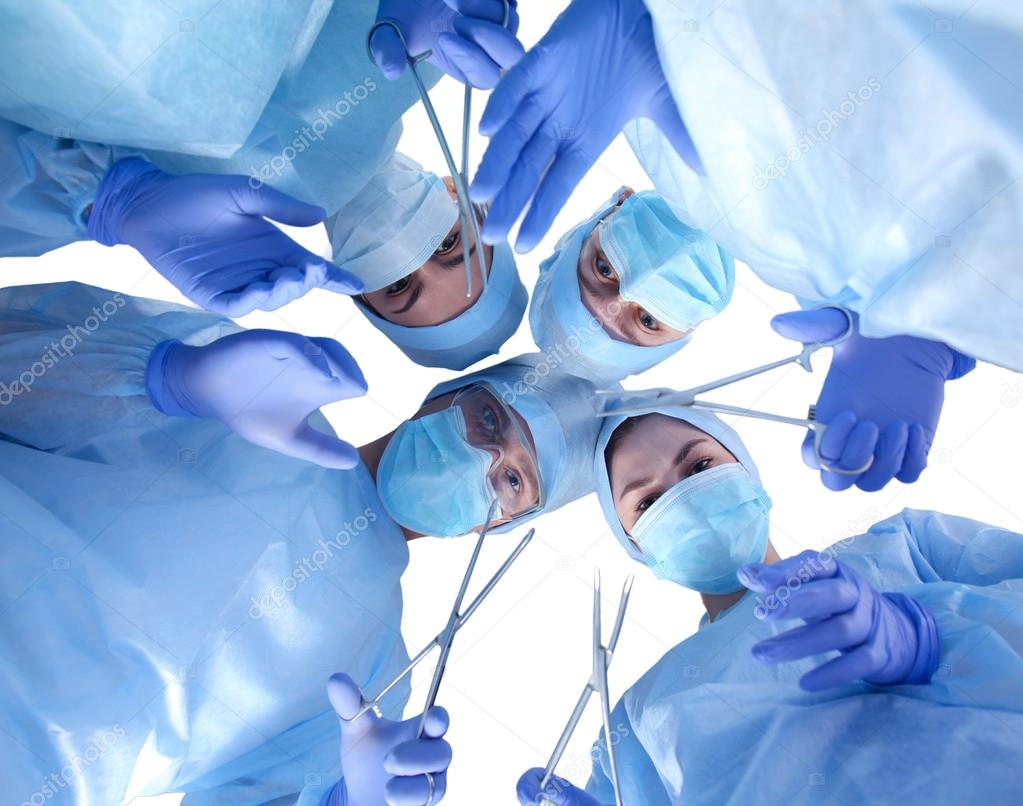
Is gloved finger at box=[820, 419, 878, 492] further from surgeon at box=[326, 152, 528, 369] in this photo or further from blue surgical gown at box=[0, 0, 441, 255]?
blue surgical gown at box=[0, 0, 441, 255]

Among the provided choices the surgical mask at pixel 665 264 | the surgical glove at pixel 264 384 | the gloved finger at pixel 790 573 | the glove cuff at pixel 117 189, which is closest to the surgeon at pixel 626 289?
the surgical mask at pixel 665 264

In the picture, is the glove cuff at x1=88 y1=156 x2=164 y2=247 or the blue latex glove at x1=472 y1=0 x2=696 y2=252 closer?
the blue latex glove at x1=472 y1=0 x2=696 y2=252

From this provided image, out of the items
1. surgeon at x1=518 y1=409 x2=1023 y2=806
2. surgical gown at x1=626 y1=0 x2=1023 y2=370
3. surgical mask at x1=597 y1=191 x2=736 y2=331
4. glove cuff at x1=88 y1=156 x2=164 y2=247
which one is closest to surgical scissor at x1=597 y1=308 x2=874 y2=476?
surgeon at x1=518 y1=409 x2=1023 y2=806

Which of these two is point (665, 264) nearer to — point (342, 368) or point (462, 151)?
point (462, 151)

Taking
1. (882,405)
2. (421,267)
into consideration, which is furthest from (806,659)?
(421,267)

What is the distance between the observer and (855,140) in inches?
43.1

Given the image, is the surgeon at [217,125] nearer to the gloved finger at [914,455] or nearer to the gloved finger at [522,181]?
the gloved finger at [522,181]

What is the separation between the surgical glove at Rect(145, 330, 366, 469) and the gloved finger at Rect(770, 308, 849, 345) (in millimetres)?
789

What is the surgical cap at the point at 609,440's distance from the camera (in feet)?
6.99

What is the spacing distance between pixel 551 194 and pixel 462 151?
0.48m

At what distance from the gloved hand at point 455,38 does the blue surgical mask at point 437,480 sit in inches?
30.7

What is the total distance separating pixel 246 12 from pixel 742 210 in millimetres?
803

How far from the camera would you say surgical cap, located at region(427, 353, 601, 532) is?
2.12 m

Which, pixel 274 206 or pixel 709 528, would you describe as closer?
pixel 274 206
